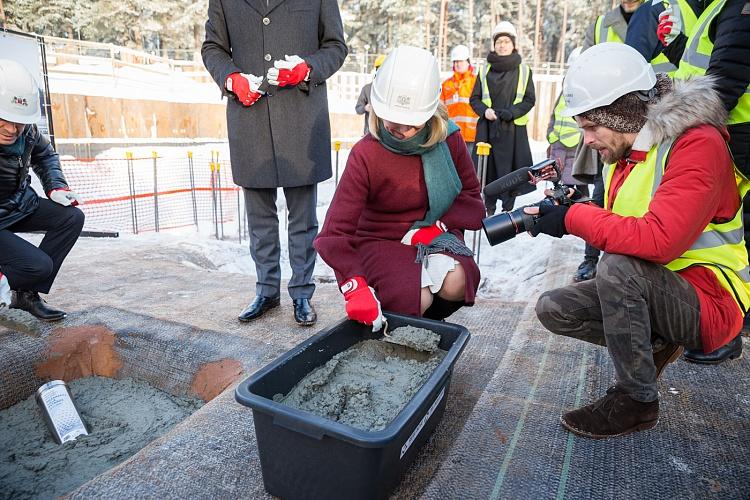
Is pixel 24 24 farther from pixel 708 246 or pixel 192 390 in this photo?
pixel 708 246

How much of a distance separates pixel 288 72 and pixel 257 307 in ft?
3.75

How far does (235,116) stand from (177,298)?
1.15m

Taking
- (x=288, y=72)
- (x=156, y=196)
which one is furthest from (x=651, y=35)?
(x=156, y=196)

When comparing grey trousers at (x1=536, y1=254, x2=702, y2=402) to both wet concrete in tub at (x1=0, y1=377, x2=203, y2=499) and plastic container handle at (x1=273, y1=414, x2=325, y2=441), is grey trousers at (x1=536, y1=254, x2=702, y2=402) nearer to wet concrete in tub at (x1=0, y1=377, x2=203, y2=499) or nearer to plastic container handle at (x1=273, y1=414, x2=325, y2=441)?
plastic container handle at (x1=273, y1=414, x2=325, y2=441)

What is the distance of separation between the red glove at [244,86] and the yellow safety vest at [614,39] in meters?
1.89

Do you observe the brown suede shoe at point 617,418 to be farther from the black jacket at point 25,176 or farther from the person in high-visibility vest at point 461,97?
the person in high-visibility vest at point 461,97

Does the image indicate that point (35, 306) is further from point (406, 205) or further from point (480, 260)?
point (480, 260)

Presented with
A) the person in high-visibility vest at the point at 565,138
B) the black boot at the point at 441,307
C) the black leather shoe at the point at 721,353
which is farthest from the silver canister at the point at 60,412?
the person in high-visibility vest at the point at 565,138

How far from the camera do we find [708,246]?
1461 millimetres

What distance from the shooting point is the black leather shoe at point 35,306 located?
242 cm

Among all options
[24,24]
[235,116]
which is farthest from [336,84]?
[235,116]

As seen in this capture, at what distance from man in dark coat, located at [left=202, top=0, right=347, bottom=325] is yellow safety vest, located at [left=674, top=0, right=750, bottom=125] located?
148 centimetres

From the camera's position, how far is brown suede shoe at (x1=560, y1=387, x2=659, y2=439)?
1491mm

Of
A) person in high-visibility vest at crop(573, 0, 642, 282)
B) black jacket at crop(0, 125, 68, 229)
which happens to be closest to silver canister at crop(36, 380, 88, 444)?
black jacket at crop(0, 125, 68, 229)
